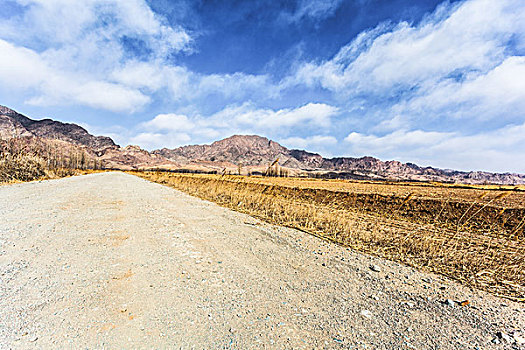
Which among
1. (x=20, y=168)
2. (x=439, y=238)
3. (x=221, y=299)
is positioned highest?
(x=20, y=168)

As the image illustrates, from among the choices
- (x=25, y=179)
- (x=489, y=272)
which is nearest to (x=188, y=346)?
(x=489, y=272)

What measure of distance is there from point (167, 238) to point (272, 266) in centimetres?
273

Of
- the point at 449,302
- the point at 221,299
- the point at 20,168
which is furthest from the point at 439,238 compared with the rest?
the point at 20,168

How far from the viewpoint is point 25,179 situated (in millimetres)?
23094

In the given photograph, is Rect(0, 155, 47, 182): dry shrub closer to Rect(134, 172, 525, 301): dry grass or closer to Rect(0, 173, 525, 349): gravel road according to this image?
Rect(134, 172, 525, 301): dry grass

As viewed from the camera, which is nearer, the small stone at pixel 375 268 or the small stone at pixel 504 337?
the small stone at pixel 504 337

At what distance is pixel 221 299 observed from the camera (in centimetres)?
307

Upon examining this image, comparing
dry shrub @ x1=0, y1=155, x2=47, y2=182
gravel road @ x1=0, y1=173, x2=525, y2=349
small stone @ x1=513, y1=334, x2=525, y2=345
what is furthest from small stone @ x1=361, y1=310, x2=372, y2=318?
dry shrub @ x1=0, y1=155, x2=47, y2=182

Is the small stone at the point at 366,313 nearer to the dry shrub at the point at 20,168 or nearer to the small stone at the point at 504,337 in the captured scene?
the small stone at the point at 504,337

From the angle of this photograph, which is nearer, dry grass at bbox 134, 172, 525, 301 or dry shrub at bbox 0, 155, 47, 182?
dry grass at bbox 134, 172, 525, 301

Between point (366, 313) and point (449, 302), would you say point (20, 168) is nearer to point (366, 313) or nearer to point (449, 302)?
point (366, 313)

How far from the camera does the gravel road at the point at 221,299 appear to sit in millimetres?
2350

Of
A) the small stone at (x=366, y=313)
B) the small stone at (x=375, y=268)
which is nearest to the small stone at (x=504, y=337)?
the small stone at (x=366, y=313)

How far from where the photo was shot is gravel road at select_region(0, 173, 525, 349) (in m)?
2.35
